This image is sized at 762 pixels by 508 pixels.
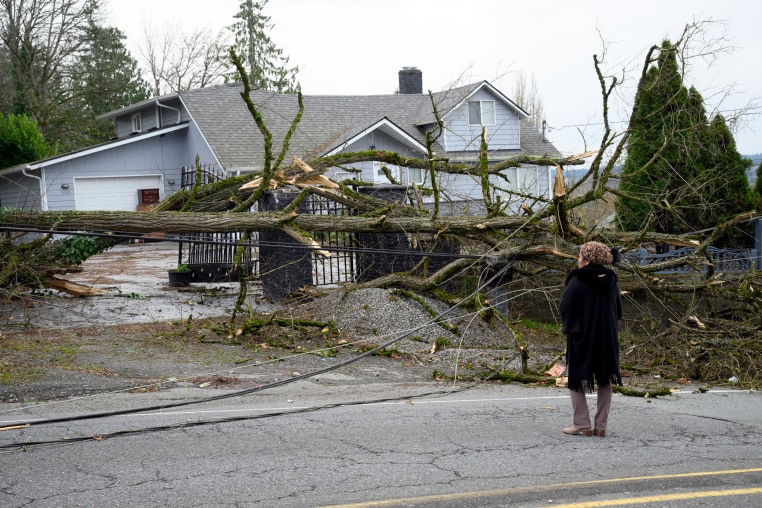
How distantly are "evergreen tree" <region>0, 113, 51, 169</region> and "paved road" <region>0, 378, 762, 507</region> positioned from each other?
2451cm

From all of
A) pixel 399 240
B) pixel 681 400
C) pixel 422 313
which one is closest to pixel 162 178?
pixel 399 240

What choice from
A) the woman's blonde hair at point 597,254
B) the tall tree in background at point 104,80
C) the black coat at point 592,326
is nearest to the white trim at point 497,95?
the tall tree in background at point 104,80

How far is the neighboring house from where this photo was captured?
1096 inches

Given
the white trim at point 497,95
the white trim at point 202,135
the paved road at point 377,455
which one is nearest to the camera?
the paved road at point 377,455

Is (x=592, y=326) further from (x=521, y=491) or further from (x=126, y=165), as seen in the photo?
(x=126, y=165)

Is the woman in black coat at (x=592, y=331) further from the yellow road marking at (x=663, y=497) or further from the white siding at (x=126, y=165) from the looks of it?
the white siding at (x=126, y=165)

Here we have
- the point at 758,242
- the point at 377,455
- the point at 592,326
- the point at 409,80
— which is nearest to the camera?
the point at 377,455

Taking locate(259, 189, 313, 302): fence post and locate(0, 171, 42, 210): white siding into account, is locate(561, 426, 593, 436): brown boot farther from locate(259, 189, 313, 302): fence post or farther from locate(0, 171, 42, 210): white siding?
locate(0, 171, 42, 210): white siding

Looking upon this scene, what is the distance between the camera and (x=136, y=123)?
116 feet

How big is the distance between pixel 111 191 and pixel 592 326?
25.9m

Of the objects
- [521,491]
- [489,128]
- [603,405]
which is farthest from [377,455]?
[489,128]

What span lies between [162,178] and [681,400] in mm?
25012

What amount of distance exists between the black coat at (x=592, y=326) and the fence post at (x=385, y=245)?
8037 millimetres

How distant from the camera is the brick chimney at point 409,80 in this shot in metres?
37.2
